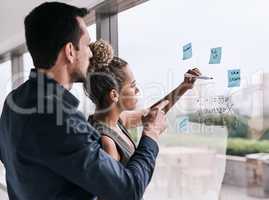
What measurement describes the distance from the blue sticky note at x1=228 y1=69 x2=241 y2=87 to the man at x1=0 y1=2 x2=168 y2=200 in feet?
1.42

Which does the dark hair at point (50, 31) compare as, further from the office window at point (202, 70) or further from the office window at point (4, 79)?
the office window at point (4, 79)

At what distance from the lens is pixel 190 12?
169 cm

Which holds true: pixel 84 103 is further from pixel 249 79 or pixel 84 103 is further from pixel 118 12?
pixel 249 79

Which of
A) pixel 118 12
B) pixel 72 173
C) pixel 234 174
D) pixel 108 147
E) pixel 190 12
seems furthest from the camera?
pixel 118 12

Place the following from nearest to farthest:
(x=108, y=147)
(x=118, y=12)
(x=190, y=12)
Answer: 1. (x=108, y=147)
2. (x=190, y=12)
3. (x=118, y=12)

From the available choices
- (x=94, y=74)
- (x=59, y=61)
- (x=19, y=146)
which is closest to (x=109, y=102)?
(x=94, y=74)

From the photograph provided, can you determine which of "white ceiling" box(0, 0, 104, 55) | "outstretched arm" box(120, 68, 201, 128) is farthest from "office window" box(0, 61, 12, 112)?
"outstretched arm" box(120, 68, 201, 128)

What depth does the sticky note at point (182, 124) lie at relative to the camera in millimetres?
1722

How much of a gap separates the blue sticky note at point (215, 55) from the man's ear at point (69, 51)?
2.19ft

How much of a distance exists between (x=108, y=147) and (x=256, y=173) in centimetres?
58

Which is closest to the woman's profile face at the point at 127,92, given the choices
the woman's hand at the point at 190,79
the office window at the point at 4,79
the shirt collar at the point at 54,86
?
the woman's hand at the point at 190,79

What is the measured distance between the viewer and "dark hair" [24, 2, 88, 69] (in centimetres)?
111

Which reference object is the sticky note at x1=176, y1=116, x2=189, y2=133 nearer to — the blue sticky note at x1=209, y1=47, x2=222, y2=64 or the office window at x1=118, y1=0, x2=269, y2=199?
the office window at x1=118, y1=0, x2=269, y2=199

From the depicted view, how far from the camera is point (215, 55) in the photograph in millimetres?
1538
